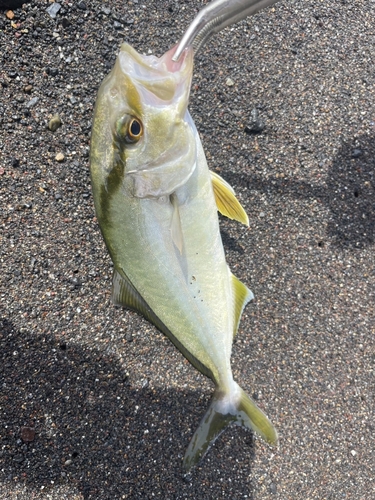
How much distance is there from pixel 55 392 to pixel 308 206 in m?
1.71

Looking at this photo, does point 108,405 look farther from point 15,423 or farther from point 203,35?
point 203,35

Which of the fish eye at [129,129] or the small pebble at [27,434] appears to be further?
the small pebble at [27,434]

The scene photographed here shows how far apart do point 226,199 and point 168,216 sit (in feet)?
1.03

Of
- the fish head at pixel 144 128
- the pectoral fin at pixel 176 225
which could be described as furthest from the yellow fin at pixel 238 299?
the fish head at pixel 144 128

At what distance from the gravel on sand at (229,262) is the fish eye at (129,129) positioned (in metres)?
0.85

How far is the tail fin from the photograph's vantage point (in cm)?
153

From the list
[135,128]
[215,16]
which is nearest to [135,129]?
[135,128]

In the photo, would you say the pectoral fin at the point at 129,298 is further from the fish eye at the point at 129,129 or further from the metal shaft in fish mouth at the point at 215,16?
the metal shaft in fish mouth at the point at 215,16

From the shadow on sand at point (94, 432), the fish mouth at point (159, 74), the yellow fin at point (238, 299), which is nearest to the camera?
the fish mouth at point (159, 74)

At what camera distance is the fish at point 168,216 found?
1.16m

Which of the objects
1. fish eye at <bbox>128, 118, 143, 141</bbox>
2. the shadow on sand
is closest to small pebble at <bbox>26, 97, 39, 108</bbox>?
fish eye at <bbox>128, 118, 143, 141</bbox>

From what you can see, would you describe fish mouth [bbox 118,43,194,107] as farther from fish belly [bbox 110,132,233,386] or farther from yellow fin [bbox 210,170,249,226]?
yellow fin [bbox 210,170,249,226]

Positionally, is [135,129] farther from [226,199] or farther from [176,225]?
[226,199]

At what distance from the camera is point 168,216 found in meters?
1.31
